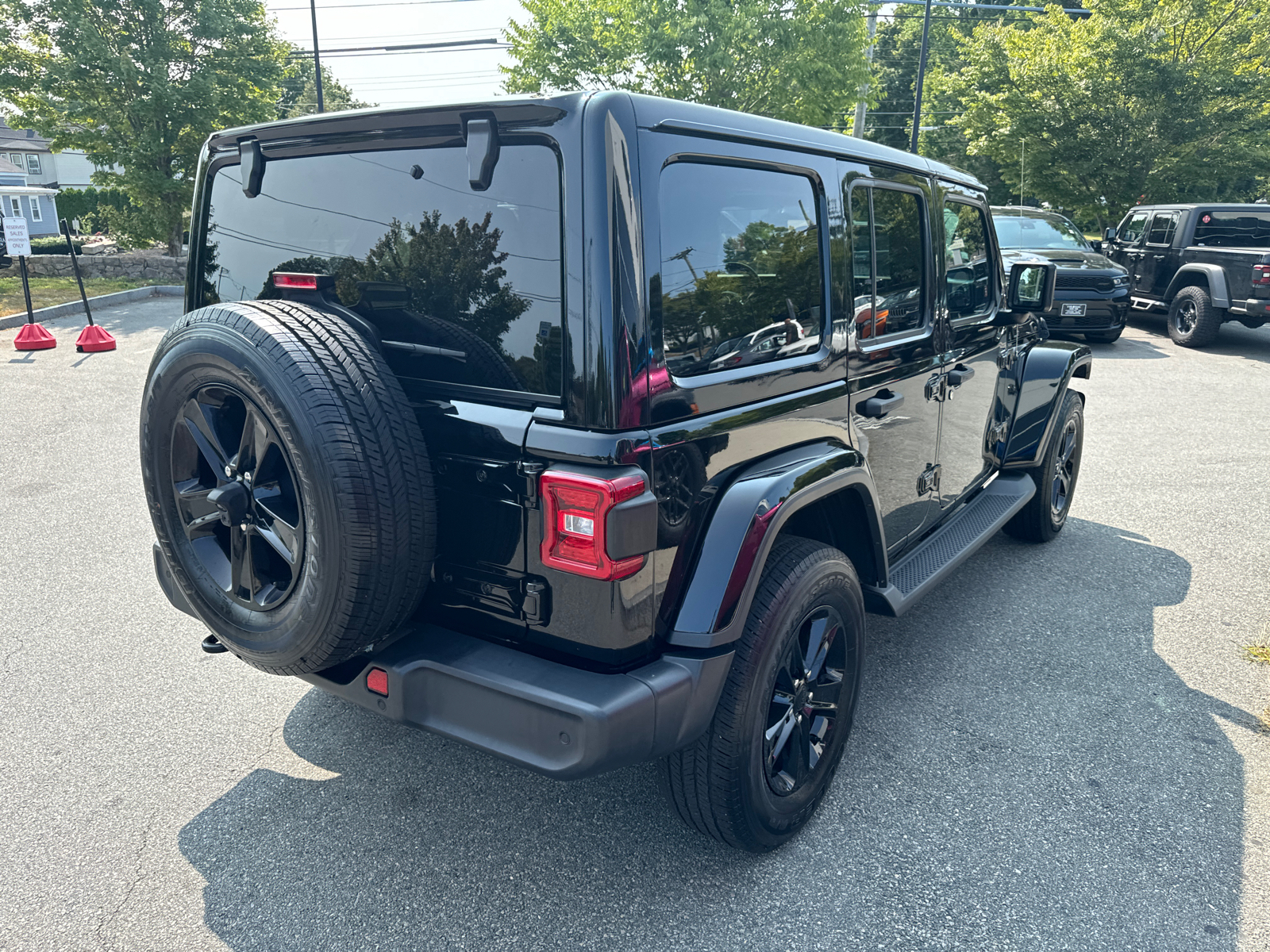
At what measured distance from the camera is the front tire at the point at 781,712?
2318 millimetres

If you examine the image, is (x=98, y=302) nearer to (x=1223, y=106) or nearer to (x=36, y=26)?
(x=36, y=26)

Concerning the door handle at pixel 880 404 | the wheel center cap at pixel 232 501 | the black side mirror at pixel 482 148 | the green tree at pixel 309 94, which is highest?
the green tree at pixel 309 94

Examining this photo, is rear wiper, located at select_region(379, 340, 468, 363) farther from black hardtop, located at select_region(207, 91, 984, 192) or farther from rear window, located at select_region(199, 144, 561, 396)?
black hardtop, located at select_region(207, 91, 984, 192)

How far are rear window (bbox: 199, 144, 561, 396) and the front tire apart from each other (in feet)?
2.88

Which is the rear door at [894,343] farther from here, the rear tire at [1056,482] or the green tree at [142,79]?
the green tree at [142,79]

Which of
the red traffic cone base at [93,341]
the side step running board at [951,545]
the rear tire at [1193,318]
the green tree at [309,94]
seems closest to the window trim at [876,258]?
the side step running board at [951,545]

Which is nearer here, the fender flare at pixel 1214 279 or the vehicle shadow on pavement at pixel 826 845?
the vehicle shadow on pavement at pixel 826 845

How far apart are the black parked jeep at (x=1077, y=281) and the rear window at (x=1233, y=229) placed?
1219 millimetres

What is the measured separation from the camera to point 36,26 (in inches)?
609

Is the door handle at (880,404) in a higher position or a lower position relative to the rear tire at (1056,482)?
higher

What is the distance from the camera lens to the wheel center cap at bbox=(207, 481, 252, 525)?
2.24 m

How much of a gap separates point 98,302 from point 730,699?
47.4ft

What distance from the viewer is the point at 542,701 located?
80.1 inches

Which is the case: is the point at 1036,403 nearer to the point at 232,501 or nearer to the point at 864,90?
the point at 232,501
